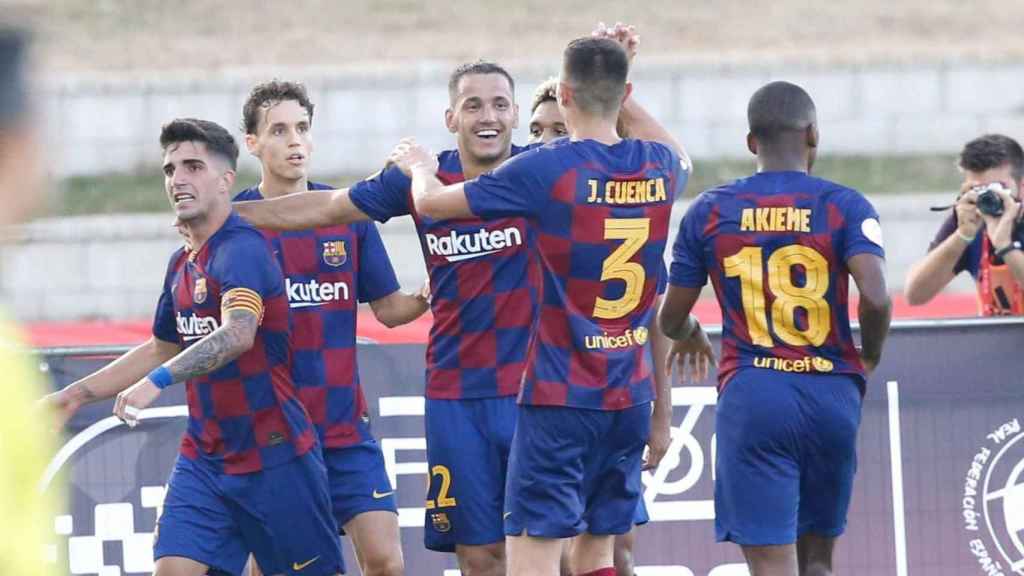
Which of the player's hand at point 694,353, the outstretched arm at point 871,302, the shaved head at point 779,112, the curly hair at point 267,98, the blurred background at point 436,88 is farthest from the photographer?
the blurred background at point 436,88

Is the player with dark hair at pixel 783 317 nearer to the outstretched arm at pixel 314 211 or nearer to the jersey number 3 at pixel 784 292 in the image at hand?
the jersey number 3 at pixel 784 292

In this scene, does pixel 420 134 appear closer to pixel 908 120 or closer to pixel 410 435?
pixel 908 120

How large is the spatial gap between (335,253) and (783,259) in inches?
81.5

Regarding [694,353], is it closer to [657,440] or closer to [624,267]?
[657,440]

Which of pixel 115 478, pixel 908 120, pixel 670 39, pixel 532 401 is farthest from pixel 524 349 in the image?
pixel 670 39

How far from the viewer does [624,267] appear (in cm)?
600

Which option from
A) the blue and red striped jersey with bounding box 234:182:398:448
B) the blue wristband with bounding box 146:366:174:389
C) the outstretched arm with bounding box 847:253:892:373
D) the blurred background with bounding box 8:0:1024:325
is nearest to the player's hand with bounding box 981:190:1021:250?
the outstretched arm with bounding box 847:253:892:373

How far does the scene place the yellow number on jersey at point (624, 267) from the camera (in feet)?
19.5

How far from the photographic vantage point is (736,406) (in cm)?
637

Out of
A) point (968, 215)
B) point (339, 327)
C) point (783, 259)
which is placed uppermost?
point (968, 215)

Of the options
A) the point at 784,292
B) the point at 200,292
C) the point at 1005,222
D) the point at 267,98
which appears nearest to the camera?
the point at 784,292

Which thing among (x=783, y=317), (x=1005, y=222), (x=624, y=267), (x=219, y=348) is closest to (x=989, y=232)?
(x=1005, y=222)

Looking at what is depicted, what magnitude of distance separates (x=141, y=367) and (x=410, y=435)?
5.13 feet

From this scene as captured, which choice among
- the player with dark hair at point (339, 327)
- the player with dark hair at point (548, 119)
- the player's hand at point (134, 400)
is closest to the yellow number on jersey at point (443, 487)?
the player with dark hair at point (339, 327)
